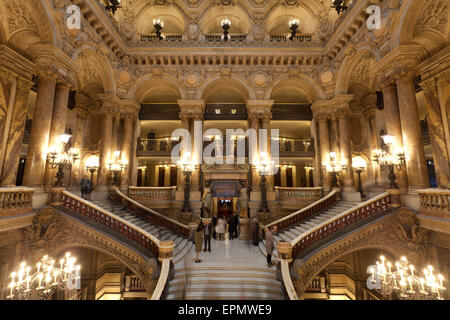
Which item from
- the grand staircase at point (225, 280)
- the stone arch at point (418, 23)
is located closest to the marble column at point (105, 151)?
Result: the grand staircase at point (225, 280)

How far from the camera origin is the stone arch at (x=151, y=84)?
47.7 ft

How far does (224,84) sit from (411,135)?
36.7ft

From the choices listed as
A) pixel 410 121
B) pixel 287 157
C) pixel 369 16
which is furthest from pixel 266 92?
pixel 410 121

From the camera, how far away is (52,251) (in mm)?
8344

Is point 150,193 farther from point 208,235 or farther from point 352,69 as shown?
point 352,69

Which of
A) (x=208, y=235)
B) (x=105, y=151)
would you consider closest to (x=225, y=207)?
(x=208, y=235)

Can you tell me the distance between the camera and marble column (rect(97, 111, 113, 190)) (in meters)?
12.9

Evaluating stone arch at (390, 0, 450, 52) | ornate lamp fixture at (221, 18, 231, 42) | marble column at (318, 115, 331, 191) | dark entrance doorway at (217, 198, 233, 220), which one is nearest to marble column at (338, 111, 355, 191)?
marble column at (318, 115, 331, 191)

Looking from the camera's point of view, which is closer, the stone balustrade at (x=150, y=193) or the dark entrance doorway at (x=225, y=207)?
the stone balustrade at (x=150, y=193)

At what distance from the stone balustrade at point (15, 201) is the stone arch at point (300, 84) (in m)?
13.3

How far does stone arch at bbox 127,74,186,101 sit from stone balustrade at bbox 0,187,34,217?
8900 millimetres

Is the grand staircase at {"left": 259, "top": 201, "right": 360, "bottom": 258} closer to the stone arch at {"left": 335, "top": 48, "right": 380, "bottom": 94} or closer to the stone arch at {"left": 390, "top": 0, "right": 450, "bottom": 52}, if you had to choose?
the stone arch at {"left": 335, "top": 48, "right": 380, "bottom": 94}

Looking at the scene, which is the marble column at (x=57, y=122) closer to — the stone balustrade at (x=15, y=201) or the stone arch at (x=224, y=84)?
the stone balustrade at (x=15, y=201)
